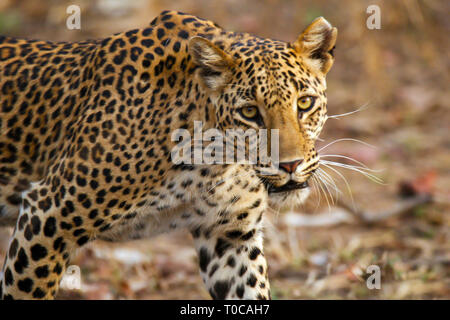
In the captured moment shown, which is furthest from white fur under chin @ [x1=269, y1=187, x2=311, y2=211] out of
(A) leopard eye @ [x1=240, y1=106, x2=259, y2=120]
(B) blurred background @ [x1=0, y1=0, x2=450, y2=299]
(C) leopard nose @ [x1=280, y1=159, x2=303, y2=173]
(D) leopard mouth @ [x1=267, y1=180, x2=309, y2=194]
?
(B) blurred background @ [x1=0, y1=0, x2=450, y2=299]

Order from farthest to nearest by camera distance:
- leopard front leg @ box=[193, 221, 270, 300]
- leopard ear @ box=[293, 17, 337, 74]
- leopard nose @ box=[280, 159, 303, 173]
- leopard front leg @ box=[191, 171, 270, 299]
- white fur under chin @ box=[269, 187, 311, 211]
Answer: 1. leopard front leg @ box=[193, 221, 270, 300]
2. leopard front leg @ box=[191, 171, 270, 299]
3. white fur under chin @ box=[269, 187, 311, 211]
4. leopard ear @ box=[293, 17, 337, 74]
5. leopard nose @ box=[280, 159, 303, 173]

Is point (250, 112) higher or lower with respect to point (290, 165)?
higher

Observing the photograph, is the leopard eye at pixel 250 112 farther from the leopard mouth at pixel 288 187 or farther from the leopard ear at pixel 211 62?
the leopard mouth at pixel 288 187

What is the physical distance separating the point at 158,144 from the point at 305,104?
1.05 metres

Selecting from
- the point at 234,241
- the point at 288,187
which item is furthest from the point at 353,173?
the point at 288,187

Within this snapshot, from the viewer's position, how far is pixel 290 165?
14.8 ft

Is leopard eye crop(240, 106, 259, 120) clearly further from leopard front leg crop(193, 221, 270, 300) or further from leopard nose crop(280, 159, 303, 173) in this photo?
leopard front leg crop(193, 221, 270, 300)

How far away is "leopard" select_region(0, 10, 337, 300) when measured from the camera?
4.75 metres

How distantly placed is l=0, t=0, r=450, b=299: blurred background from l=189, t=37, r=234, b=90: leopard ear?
2063 millimetres

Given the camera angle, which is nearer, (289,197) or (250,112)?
(250,112)

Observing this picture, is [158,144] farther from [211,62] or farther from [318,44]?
[318,44]

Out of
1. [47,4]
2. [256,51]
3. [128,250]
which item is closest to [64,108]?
[256,51]

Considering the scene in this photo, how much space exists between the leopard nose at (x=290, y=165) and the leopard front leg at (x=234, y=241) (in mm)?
681

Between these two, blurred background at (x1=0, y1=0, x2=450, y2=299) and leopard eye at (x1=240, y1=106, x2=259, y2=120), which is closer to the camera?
leopard eye at (x1=240, y1=106, x2=259, y2=120)
